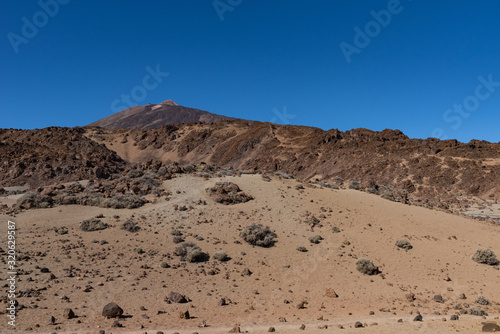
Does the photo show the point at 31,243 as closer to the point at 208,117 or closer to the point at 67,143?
the point at 67,143

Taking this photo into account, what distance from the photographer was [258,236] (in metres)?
15.2

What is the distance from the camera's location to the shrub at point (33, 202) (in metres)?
17.7

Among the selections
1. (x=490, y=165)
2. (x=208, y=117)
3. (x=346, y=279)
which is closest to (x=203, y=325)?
(x=346, y=279)

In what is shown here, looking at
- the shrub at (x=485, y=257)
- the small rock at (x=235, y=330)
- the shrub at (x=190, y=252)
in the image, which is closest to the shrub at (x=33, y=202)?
the shrub at (x=190, y=252)

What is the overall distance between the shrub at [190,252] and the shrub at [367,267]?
677 cm

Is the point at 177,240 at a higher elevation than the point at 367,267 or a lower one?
higher

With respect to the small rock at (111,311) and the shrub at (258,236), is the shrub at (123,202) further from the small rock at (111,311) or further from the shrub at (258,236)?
the small rock at (111,311)

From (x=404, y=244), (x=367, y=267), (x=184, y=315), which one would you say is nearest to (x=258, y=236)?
(x=367, y=267)

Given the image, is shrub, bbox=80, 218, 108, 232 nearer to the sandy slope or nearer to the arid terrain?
the arid terrain

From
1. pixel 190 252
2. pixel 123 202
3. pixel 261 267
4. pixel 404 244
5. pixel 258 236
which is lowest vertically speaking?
pixel 261 267

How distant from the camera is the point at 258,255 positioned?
14203 millimetres

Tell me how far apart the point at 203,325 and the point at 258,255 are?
18.1 ft

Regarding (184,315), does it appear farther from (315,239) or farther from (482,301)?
(482,301)

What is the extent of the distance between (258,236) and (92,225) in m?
8.35
